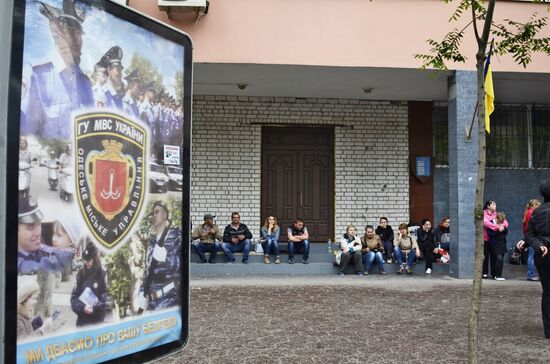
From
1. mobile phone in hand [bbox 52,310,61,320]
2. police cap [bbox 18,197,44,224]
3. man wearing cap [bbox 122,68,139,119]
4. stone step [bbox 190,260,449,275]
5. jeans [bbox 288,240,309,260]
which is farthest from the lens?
jeans [bbox 288,240,309,260]

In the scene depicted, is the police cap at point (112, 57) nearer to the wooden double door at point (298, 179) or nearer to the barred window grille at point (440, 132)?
the wooden double door at point (298, 179)

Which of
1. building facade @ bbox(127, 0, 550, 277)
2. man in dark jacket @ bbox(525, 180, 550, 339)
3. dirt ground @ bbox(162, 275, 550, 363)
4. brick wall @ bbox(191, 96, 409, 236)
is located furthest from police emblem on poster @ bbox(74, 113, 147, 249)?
brick wall @ bbox(191, 96, 409, 236)

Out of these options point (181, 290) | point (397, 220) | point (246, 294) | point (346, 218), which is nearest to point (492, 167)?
point (397, 220)

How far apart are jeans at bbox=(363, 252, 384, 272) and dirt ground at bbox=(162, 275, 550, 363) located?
0.92 m

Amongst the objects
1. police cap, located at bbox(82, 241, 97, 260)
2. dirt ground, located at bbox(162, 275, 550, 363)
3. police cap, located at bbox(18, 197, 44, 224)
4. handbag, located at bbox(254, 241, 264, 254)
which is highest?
police cap, located at bbox(18, 197, 44, 224)

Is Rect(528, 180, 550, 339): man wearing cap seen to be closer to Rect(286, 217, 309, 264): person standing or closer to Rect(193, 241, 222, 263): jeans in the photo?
Rect(286, 217, 309, 264): person standing

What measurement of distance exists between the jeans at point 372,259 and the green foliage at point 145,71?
899 centimetres

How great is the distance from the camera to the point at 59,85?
1.76m

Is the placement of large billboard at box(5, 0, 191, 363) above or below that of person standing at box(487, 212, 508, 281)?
above

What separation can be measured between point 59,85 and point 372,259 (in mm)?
9482

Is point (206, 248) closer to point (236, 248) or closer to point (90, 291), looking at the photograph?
point (236, 248)

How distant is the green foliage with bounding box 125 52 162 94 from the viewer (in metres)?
2.05

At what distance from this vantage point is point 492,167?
1302 centimetres

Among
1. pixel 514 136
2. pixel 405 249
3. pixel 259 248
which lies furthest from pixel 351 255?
pixel 514 136
